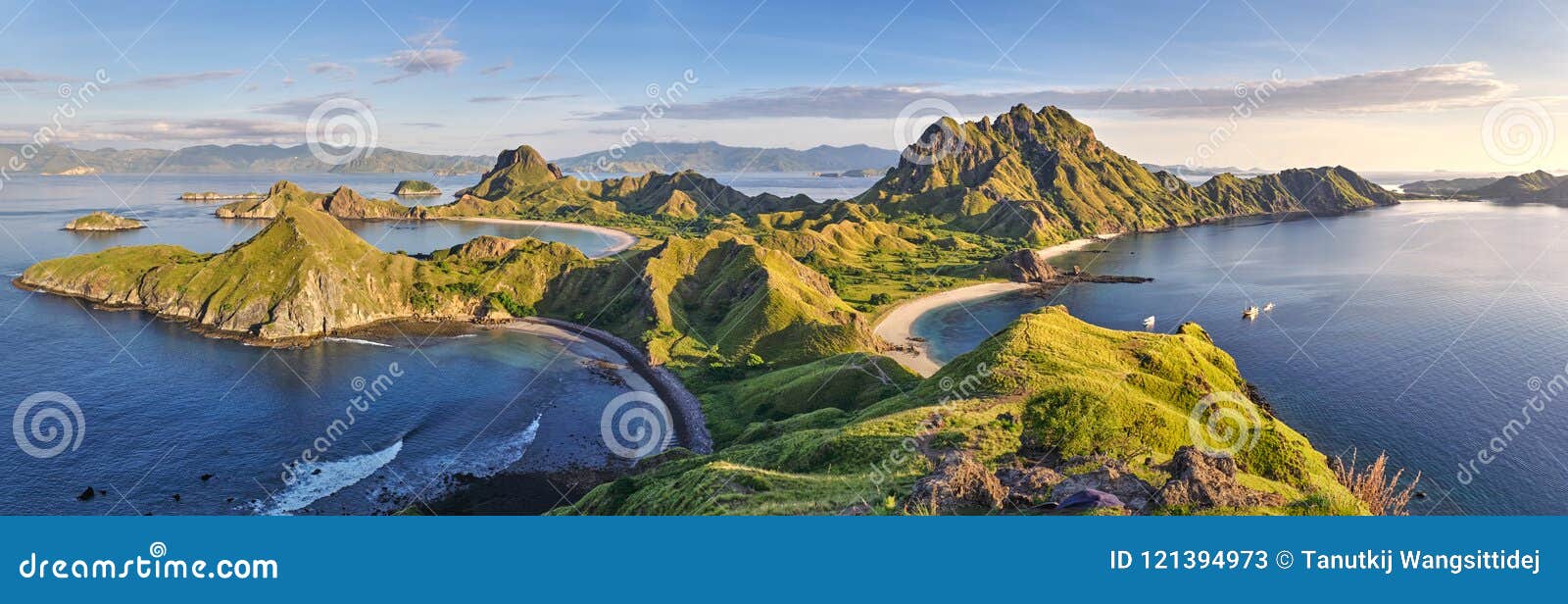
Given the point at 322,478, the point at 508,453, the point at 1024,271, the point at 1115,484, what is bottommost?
the point at 1115,484

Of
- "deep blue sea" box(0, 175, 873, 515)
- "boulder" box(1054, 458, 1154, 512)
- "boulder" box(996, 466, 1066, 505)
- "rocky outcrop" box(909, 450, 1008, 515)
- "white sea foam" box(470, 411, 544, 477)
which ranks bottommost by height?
"boulder" box(1054, 458, 1154, 512)

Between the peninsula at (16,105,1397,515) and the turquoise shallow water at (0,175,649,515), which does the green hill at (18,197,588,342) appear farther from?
the turquoise shallow water at (0,175,649,515)

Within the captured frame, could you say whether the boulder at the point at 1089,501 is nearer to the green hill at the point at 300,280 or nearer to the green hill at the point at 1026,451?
the green hill at the point at 1026,451

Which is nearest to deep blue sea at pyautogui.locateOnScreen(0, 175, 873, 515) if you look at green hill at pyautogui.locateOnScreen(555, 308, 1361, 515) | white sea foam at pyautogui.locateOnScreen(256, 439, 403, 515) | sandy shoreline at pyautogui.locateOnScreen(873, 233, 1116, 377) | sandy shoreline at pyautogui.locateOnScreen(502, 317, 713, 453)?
white sea foam at pyautogui.locateOnScreen(256, 439, 403, 515)

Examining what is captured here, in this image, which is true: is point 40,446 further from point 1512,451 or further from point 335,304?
point 1512,451

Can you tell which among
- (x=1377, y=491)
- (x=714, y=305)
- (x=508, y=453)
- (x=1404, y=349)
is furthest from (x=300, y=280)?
(x=1404, y=349)

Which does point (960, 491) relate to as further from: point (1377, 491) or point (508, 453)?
point (508, 453)

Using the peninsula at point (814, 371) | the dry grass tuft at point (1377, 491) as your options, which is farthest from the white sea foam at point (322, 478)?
the dry grass tuft at point (1377, 491)
